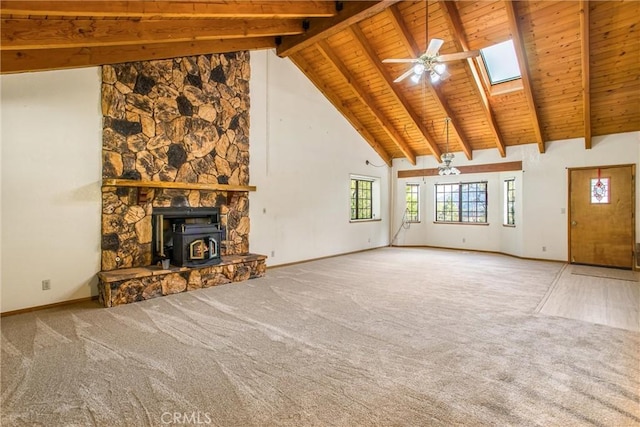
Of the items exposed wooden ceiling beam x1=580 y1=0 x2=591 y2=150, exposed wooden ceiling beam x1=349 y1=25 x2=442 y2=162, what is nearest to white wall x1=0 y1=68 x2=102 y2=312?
exposed wooden ceiling beam x1=349 y1=25 x2=442 y2=162

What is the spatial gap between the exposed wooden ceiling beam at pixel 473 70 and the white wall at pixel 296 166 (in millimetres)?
3318

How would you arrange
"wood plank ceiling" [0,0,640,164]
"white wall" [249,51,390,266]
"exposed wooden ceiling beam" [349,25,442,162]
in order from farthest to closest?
1. "white wall" [249,51,390,266]
2. "exposed wooden ceiling beam" [349,25,442,162]
3. "wood plank ceiling" [0,0,640,164]

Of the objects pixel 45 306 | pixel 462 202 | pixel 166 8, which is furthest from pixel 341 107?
pixel 45 306

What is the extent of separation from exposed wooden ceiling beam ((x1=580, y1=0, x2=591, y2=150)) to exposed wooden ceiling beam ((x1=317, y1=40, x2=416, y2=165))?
402 centimetres

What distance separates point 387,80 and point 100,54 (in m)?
5.11

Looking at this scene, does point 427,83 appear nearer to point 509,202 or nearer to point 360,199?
point 360,199

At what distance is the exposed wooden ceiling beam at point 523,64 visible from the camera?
477cm

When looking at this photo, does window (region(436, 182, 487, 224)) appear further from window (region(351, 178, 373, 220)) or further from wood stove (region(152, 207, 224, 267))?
wood stove (region(152, 207, 224, 267))

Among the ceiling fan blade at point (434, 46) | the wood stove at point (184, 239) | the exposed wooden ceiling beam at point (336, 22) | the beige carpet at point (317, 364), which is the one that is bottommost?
the beige carpet at point (317, 364)

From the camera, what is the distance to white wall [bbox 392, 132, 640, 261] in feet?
22.8

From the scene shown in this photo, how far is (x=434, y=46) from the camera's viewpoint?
3.98 m

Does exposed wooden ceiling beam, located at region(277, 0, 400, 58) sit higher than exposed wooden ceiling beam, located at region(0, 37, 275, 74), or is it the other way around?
exposed wooden ceiling beam, located at region(277, 0, 400, 58)

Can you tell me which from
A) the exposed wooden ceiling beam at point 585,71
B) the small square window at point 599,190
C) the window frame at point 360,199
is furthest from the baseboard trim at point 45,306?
the small square window at point 599,190

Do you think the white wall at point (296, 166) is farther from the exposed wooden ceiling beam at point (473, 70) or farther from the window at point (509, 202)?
the window at point (509, 202)
